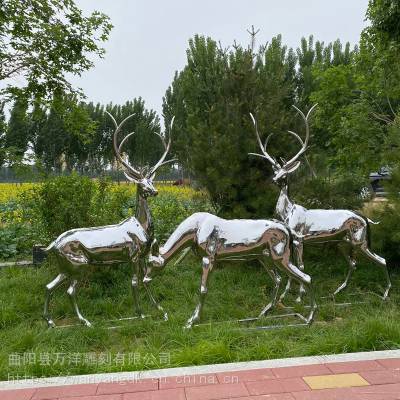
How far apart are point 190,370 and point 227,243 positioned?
1313 millimetres

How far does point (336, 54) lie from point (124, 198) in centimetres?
1754

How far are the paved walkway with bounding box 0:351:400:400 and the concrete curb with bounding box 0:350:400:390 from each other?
0.04ft

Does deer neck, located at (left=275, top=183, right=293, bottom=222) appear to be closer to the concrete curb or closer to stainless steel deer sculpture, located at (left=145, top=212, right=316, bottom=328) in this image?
stainless steel deer sculpture, located at (left=145, top=212, right=316, bottom=328)

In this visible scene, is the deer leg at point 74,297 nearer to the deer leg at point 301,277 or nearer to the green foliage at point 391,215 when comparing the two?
the deer leg at point 301,277

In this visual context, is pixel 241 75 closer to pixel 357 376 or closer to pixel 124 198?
pixel 124 198

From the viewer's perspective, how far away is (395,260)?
5.95m

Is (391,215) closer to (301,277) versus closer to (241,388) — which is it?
(301,277)

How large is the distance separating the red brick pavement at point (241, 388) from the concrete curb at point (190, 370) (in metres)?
0.06

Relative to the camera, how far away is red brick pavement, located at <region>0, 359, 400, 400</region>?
271 centimetres

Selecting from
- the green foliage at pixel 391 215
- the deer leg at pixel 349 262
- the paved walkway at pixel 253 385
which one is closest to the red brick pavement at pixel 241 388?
the paved walkway at pixel 253 385

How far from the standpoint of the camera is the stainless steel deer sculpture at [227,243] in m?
4.05

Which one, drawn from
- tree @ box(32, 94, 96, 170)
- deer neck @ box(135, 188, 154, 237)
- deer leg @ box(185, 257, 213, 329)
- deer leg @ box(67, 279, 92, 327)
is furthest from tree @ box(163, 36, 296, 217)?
tree @ box(32, 94, 96, 170)

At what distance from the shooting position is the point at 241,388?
2.81 m

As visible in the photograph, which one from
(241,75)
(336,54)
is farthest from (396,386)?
(336,54)
